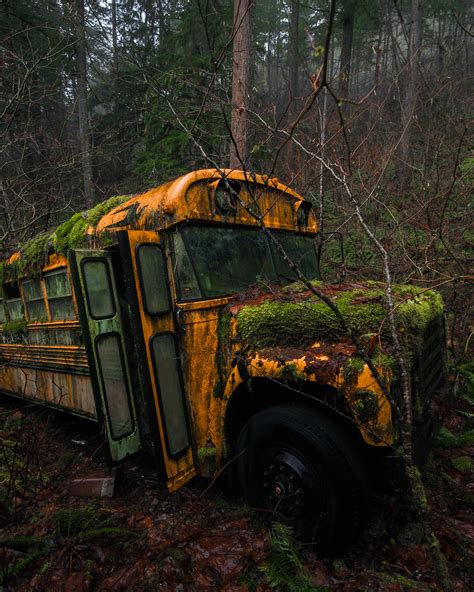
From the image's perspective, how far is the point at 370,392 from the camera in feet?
6.50

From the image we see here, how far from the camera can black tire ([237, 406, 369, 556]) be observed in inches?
83.6

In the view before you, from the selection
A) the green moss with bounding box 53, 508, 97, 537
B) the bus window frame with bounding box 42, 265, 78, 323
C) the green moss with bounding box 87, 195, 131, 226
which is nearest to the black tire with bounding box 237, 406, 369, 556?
the green moss with bounding box 53, 508, 97, 537

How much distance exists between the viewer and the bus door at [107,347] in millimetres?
2828

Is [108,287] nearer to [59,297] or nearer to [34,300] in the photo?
[59,297]

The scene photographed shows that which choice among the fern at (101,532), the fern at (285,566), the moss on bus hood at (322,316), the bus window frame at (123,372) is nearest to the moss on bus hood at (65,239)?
the bus window frame at (123,372)

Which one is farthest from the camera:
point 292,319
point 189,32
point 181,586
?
point 189,32

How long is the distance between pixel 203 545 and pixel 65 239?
10.00 feet

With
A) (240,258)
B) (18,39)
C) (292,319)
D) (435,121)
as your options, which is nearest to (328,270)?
(435,121)

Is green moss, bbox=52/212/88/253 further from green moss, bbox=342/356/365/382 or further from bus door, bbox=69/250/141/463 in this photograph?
green moss, bbox=342/356/365/382

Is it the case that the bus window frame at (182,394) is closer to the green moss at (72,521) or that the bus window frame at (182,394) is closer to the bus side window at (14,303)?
the green moss at (72,521)

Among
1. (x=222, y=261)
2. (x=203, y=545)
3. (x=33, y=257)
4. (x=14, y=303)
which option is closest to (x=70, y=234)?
(x=33, y=257)

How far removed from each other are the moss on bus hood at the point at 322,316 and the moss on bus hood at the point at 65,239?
170 centimetres

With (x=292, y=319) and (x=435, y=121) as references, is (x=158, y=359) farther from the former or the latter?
(x=435, y=121)

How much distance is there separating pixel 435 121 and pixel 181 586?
10.0 meters
